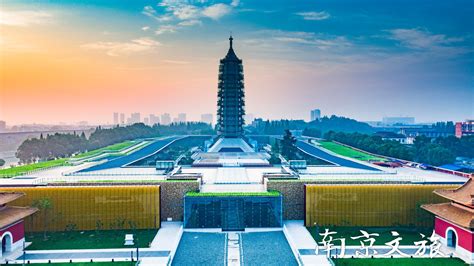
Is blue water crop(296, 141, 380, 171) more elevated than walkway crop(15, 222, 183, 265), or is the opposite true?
blue water crop(296, 141, 380, 171)

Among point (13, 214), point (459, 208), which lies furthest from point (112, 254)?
point (459, 208)

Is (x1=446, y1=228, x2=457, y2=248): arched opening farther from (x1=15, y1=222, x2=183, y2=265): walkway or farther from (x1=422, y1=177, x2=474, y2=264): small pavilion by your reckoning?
(x1=15, y1=222, x2=183, y2=265): walkway

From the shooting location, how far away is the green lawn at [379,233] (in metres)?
21.5

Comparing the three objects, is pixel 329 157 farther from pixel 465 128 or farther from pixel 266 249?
pixel 465 128

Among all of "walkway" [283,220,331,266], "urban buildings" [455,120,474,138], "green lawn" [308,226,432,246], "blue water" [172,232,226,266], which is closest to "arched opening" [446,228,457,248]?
"green lawn" [308,226,432,246]

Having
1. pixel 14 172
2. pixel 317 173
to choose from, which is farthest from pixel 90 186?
pixel 317 173

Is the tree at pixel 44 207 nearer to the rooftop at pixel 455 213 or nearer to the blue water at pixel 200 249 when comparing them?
the blue water at pixel 200 249

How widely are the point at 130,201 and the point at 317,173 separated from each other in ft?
45.2

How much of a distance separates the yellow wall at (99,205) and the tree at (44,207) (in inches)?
4.6

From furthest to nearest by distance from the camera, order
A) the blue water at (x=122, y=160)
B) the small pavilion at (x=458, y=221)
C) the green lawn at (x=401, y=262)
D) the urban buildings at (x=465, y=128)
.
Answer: the urban buildings at (x=465, y=128) < the blue water at (x=122, y=160) < the small pavilion at (x=458, y=221) < the green lawn at (x=401, y=262)

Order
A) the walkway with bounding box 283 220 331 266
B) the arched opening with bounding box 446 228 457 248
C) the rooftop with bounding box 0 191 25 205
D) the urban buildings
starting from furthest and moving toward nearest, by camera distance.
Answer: the urban buildings → the rooftop with bounding box 0 191 25 205 → the arched opening with bounding box 446 228 457 248 → the walkway with bounding box 283 220 331 266

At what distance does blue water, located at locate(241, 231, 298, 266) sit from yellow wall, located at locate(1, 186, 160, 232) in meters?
5.79

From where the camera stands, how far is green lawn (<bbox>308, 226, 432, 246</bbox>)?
21.5m

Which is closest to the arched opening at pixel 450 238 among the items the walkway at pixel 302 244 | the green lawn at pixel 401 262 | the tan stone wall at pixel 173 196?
the green lawn at pixel 401 262
